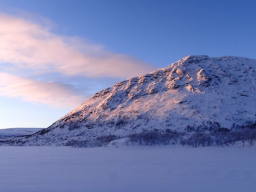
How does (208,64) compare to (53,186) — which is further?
(208,64)

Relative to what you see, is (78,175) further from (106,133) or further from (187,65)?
(187,65)

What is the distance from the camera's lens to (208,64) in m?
109

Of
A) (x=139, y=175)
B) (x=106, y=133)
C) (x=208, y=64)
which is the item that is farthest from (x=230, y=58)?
(x=139, y=175)

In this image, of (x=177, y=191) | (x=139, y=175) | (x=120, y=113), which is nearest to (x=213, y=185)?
(x=177, y=191)

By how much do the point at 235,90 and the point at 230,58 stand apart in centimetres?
3033

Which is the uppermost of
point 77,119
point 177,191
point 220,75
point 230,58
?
point 230,58

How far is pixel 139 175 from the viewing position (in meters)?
12.0

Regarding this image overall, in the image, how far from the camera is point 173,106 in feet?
272

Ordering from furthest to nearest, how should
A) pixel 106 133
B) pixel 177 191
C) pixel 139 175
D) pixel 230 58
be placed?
pixel 230 58 < pixel 106 133 < pixel 139 175 < pixel 177 191

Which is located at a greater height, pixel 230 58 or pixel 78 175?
pixel 230 58

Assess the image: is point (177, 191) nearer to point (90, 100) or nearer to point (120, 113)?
point (120, 113)

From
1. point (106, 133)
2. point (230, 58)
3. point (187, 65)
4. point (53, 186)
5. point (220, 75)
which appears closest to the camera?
point (53, 186)

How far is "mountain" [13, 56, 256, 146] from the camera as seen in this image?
71.9 m

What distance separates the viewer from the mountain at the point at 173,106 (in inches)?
2832
